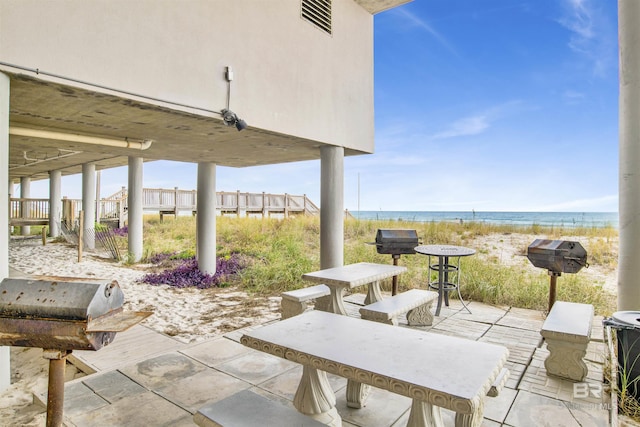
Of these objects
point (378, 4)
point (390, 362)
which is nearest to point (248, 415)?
point (390, 362)

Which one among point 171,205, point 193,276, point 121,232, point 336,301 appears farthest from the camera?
point 171,205

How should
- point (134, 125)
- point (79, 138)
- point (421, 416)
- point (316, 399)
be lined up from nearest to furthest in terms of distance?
point (421, 416) → point (316, 399) → point (134, 125) → point (79, 138)

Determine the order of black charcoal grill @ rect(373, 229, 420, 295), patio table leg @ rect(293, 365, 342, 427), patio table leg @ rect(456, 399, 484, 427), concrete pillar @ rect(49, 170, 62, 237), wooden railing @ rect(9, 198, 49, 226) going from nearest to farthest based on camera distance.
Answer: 1. patio table leg @ rect(456, 399, 484, 427)
2. patio table leg @ rect(293, 365, 342, 427)
3. black charcoal grill @ rect(373, 229, 420, 295)
4. concrete pillar @ rect(49, 170, 62, 237)
5. wooden railing @ rect(9, 198, 49, 226)

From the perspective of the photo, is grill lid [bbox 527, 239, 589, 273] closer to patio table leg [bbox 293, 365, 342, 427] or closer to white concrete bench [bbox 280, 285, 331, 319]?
white concrete bench [bbox 280, 285, 331, 319]

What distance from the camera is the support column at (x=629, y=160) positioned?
3.38 meters

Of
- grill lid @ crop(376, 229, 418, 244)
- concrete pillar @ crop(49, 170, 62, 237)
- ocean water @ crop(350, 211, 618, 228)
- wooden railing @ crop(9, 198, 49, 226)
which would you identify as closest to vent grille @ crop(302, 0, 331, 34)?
grill lid @ crop(376, 229, 418, 244)

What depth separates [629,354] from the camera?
2389 millimetres

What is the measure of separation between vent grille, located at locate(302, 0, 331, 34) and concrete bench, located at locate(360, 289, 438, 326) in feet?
12.2

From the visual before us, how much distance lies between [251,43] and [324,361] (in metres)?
3.51

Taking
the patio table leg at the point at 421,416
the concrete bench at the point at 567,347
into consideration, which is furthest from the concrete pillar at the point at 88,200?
the concrete bench at the point at 567,347

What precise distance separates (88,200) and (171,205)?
607 centimetres

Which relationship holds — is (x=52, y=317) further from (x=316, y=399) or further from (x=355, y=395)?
(x=355, y=395)

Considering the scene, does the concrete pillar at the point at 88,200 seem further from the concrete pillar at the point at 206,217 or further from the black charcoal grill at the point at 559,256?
the black charcoal grill at the point at 559,256

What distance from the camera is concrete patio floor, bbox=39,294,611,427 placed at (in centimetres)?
223
